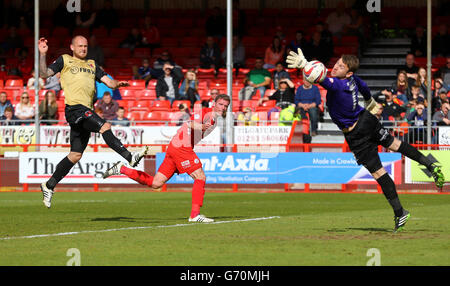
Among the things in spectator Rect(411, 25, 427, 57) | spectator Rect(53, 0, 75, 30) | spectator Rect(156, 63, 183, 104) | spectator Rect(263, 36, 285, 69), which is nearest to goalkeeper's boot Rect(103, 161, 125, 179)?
spectator Rect(156, 63, 183, 104)

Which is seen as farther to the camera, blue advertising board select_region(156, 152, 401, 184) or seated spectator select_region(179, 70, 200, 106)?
seated spectator select_region(179, 70, 200, 106)

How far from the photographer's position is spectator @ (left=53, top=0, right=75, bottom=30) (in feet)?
110

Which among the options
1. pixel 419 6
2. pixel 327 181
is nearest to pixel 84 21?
pixel 419 6

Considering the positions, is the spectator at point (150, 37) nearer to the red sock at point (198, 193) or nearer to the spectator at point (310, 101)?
the spectator at point (310, 101)

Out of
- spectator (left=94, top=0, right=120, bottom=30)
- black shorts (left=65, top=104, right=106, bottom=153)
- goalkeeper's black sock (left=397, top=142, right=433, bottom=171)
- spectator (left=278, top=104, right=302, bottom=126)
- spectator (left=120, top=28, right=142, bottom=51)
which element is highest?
spectator (left=94, top=0, right=120, bottom=30)

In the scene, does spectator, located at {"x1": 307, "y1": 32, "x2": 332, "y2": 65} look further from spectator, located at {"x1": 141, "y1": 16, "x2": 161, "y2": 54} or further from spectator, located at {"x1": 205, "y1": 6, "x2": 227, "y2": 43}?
spectator, located at {"x1": 141, "y1": 16, "x2": 161, "y2": 54}

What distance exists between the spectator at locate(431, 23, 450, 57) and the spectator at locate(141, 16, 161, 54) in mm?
9056

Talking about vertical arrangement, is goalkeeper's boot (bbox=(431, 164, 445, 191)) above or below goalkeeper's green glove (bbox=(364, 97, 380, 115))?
below

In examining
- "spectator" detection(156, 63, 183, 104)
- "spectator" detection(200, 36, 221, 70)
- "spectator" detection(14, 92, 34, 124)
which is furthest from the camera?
"spectator" detection(200, 36, 221, 70)

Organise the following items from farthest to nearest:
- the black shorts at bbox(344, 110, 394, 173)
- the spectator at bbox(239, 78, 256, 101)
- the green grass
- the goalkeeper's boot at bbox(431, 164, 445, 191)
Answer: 1. the spectator at bbox(239, 78, 256, 101)
2. the black shorts at bbox(344, 110, 394, 173)
3. the goalkeeper's boot at bbox(431, 164, 445, 191)
4. the green grass

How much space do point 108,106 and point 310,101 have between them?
566 cm

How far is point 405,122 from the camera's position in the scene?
78.3 feet

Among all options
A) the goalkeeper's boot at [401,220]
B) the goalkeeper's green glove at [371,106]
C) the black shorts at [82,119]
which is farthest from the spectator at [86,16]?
the goalkeeper's boot at [401,220]
